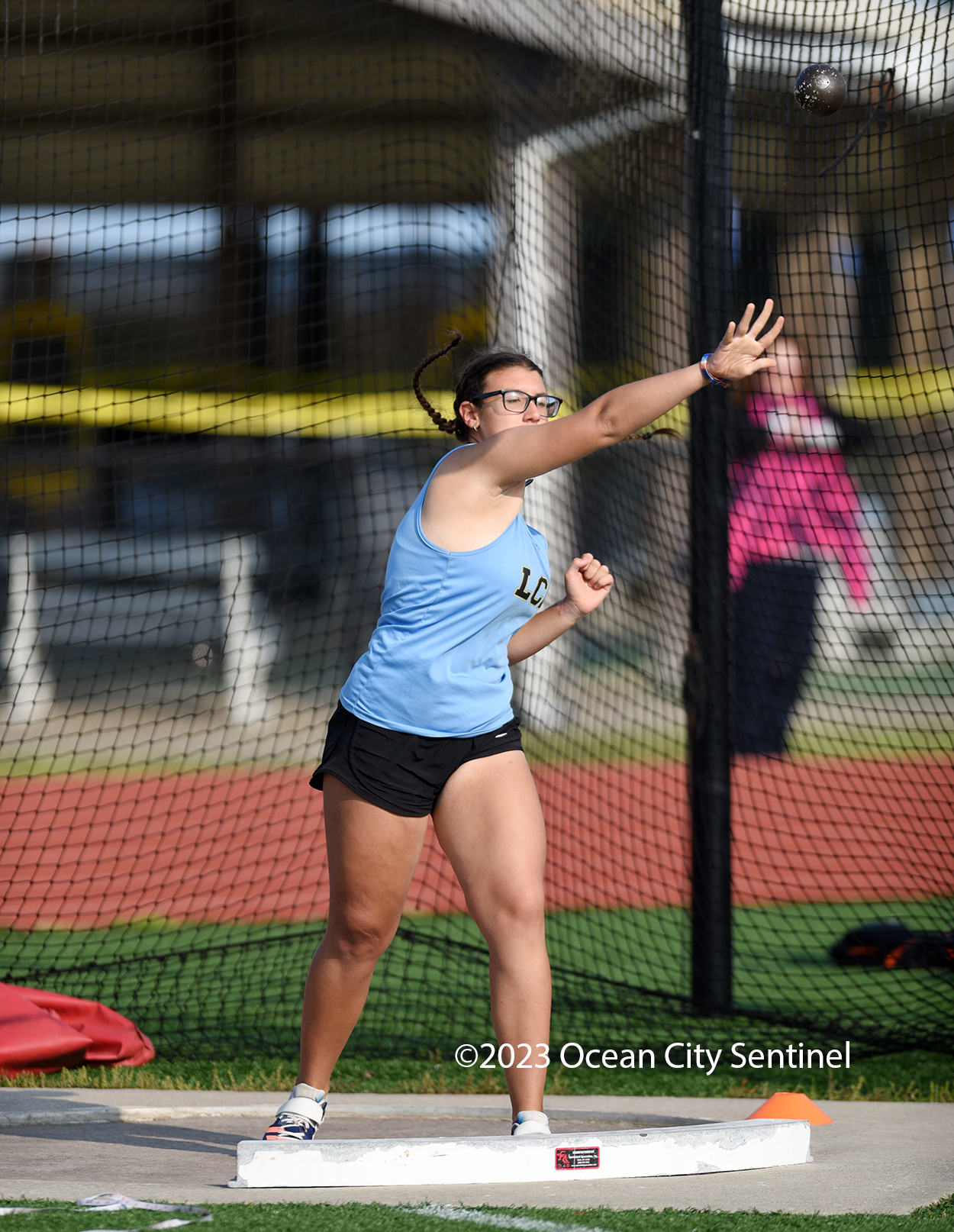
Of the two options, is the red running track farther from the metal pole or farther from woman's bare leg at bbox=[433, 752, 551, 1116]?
woman's bare leg at bbox=[433, 752, 551, 1116]

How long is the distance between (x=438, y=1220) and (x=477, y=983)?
288 centimetres

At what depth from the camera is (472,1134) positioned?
3662 mm

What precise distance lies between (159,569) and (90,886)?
679 centimetres

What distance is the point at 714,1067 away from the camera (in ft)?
14.7

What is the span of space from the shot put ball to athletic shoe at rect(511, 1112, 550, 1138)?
3.12 metres

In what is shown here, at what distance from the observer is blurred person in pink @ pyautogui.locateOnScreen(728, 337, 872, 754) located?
303 inches

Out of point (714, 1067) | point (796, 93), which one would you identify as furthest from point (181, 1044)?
point (796, 93)

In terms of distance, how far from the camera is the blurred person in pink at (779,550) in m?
7.68

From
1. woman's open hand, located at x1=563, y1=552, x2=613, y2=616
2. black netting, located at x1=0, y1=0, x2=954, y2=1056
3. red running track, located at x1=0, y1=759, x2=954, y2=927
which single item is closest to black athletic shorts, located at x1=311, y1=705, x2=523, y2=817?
woman's open hand, located at x1=563, y1=552, x2=613, y2=616

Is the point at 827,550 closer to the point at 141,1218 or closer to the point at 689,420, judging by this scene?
the point at 689,420

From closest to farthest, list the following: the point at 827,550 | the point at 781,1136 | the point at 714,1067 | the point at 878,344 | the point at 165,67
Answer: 1. the point at 781,1136
2. the point at 714,1067
3. the point at 827,550
4. the point at 165,67
5. the point at 878,344

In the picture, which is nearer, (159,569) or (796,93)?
(796,93)

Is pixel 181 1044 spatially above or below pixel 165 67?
below

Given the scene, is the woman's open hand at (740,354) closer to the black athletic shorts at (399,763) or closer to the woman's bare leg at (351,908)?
the black athletic shorts at (399,763)
